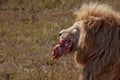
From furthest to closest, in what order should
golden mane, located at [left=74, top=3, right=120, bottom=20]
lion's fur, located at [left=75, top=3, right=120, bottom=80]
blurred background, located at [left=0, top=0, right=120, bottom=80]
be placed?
blurred background, located at [left=0, top=0, right=120, bottom=80] < golden mane, located at [left=74, top=3, right=120, bottom=20] < lion's fur, located at [left=75, top=3, right=120, bottom=80]

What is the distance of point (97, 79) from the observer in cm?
358

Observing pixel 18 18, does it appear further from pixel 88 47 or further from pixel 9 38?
pixel 88 47

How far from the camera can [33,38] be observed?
8.74m

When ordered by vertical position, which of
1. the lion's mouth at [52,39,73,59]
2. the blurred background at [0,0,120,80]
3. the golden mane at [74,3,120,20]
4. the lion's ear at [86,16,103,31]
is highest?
the golden mane at [74,3,120,20]

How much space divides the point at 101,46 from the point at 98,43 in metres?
0.04

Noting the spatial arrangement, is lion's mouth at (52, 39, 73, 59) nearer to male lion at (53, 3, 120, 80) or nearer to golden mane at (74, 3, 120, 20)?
male lion at (53, 3, 120, 80)

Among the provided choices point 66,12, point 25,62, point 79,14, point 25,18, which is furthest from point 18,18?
point 79,14

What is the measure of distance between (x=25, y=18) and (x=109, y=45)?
7.47 meters

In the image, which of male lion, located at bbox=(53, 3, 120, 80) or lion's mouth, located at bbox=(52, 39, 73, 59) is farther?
lion's mouth, located at bbox=(52, 39, 73, 59)

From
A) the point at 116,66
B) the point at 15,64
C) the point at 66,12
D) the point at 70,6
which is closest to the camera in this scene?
the point at 116,66

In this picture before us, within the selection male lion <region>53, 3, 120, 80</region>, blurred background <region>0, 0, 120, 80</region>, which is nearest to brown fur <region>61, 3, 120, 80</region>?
male lion <region>53, 3, 120, 80</region>

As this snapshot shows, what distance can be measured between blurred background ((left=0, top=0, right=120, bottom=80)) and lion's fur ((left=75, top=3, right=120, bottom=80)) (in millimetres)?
2158

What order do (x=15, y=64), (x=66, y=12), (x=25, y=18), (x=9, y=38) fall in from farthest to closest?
1. (x=66, y=12)
2. (x=25, y=18)
3. (x=9, y=38)
4. (x=15, y=64)

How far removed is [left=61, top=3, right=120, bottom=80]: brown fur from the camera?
3525mm
